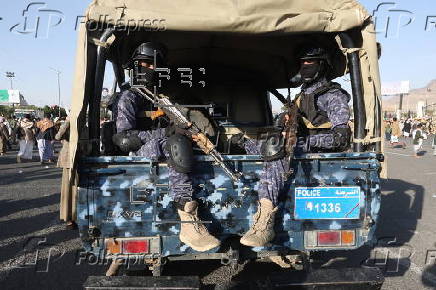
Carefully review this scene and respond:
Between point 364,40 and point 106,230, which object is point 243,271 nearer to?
point 106,230

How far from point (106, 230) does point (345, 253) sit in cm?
316

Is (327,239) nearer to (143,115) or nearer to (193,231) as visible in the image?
(193,231)

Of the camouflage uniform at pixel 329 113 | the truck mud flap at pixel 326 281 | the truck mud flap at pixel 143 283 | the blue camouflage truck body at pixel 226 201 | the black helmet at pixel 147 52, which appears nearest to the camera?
the truck mud flap at pixel 143 283

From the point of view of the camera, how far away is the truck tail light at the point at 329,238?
10.5 ft

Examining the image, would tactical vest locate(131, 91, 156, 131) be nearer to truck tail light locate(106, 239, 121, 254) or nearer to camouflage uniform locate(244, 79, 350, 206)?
camouflage uniform locate(244, 79, 350, 206)

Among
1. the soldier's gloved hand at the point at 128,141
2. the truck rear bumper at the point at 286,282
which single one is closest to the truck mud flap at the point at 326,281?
the truck rear bumper at the point at 286,282

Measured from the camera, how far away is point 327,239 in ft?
10.5

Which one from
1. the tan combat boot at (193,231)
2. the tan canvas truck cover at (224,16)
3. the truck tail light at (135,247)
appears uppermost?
the tan canvas truck cover at (224,16)

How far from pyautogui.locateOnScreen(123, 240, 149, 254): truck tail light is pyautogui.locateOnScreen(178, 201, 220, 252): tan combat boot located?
29cm

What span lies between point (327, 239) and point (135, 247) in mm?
1536

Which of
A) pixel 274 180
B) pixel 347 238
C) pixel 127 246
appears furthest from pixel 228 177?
pixel 347 238

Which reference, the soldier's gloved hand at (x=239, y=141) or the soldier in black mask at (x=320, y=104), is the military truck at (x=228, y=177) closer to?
the soldier in black mask at (x=320, y=104)

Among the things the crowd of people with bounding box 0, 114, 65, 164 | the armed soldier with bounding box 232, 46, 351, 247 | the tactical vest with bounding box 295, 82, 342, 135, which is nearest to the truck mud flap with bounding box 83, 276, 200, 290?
the armed soldier with bounding box 232, 46, 351, 247

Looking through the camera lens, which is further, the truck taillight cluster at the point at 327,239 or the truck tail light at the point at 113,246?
the truck taillight cluster at the point at 327,239
